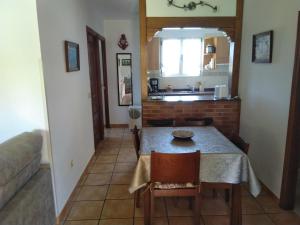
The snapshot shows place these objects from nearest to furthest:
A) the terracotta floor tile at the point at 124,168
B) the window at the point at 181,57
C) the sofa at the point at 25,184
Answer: the sofa at the point at 25,184
the terracotta floor tile at the point at 124,168
the window at the point at 181,57

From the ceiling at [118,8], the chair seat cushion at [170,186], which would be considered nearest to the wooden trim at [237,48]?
the ceiling at [118,8]

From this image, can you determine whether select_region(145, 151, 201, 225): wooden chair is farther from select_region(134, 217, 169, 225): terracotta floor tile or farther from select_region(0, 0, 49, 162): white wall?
select_region(0, 0, 49, 162): white wall

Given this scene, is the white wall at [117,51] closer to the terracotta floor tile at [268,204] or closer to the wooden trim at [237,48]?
the wooden trim at [237,48]

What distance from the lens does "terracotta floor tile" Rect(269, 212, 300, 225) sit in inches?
90.1

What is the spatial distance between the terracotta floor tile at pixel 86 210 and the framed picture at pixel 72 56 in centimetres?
148

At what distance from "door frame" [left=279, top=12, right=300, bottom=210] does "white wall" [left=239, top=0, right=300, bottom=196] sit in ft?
0.31

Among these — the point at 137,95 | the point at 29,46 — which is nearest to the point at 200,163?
the point at 29,46

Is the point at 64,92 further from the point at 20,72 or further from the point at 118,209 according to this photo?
the point at 118,209

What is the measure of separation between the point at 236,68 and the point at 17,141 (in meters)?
2.87

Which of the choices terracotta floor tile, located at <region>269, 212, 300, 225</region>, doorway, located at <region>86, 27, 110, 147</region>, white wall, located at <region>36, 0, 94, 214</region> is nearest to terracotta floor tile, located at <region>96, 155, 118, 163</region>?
white wall, located at <region>36, 0, 94, 214</region>

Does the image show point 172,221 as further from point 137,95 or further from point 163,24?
point 137,95

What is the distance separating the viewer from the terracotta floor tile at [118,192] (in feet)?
9.20

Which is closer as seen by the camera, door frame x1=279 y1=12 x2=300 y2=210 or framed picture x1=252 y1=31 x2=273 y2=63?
door frame x1=279 y1=12 x2=300 y2=210

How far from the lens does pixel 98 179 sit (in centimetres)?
323
